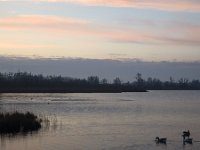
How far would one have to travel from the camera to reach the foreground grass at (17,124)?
94.5ft

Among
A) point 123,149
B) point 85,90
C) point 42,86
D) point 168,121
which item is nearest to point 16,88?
point 42,86

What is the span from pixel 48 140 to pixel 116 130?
7.39 m

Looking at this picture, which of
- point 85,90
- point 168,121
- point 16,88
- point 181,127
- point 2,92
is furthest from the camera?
point 85,90

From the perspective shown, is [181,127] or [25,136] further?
[181,127]

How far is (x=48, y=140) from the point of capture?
26.9 meters

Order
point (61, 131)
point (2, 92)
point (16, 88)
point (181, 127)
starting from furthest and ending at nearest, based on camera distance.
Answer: point (16, 88) < point (2, 92) < point (181, 127) < point (61, 131)

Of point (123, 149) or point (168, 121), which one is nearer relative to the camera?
point (123, 149)

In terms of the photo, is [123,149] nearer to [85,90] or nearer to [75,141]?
[75,141]

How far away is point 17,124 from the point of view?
97.2 ft

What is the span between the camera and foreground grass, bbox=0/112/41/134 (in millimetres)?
28794

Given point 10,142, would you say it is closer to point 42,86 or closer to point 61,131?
point 61,131

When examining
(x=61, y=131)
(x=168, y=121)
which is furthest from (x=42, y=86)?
(x=61, y=131)

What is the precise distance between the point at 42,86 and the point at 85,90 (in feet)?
85.8

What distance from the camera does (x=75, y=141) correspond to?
26672mm
